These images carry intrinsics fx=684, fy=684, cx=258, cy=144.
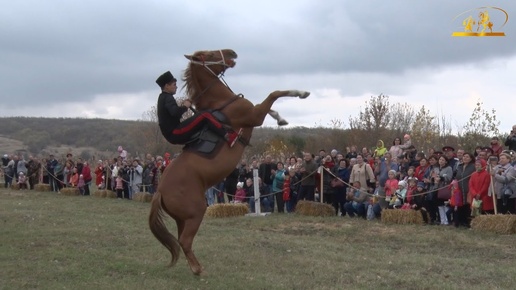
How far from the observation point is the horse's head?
9.19 meters

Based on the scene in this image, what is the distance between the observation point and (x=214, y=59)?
9.23 meters

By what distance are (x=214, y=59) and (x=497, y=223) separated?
7375 millimetres

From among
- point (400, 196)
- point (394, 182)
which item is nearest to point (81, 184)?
point (394, 182)

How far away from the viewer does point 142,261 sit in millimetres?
9789

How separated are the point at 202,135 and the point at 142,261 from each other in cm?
222

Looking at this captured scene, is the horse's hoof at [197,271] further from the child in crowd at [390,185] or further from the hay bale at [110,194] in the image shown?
the hay bale at [110,194]

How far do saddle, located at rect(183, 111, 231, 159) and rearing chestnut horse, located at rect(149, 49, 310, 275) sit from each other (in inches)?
2.2

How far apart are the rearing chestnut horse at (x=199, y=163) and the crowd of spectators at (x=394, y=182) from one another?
719 cm

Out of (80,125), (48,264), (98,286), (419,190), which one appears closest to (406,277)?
(98,286)

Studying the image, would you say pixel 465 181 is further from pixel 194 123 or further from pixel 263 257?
pixel 194 123

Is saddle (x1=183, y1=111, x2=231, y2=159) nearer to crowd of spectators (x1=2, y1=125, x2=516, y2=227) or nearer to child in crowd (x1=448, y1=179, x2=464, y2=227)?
crowd of spectators (x1=2, y1=125, x2=516, y2=227)

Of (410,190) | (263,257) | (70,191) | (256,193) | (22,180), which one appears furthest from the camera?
(22,180)

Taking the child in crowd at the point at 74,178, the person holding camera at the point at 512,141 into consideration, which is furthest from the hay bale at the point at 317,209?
the child in crowd at the point at 74,178

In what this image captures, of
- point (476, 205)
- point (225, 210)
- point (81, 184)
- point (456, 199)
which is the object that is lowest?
point (225, 210)
